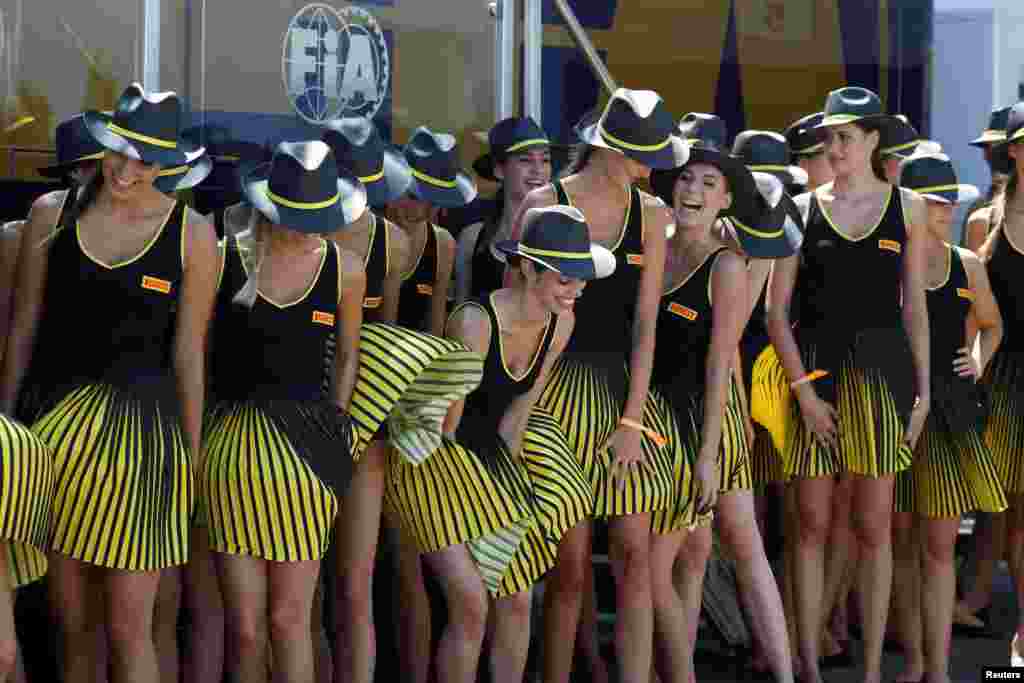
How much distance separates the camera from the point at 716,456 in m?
5.66

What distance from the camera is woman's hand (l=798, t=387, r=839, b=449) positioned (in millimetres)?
6137

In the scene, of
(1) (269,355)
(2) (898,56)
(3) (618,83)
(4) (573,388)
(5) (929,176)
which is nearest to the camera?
(1) (269,355)

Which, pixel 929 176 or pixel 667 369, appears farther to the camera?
pixel 929 176

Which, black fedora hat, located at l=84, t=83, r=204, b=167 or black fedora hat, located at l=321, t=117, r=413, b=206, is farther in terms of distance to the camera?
black fedora hat, located at l=321, t=117, r=413, b=206

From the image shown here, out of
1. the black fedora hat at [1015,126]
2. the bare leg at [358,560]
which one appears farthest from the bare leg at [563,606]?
the black fedora hat at [1015,126]

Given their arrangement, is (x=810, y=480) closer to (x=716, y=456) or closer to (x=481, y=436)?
(x=716, y=456)

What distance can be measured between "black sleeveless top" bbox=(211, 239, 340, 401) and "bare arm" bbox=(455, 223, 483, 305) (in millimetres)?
1147

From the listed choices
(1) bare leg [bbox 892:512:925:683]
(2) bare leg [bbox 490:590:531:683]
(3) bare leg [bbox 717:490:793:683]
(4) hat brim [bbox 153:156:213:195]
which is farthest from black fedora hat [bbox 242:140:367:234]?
(1) bare leg [bbox 892:512:925:683]

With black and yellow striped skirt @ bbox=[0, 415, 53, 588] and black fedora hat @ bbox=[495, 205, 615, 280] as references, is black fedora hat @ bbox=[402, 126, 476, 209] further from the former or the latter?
black and yellow striped skirt @ bbox=[0, 415, 53, 588]

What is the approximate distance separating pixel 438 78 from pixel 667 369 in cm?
159

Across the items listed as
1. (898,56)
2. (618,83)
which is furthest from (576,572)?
(898,56)

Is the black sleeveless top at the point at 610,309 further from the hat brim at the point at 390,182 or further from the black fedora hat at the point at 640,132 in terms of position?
the hat brim at the point at 390,182

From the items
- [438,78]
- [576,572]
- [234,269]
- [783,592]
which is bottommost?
[783,592]

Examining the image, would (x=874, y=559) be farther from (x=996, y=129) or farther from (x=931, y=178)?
(x=996, y=129)
